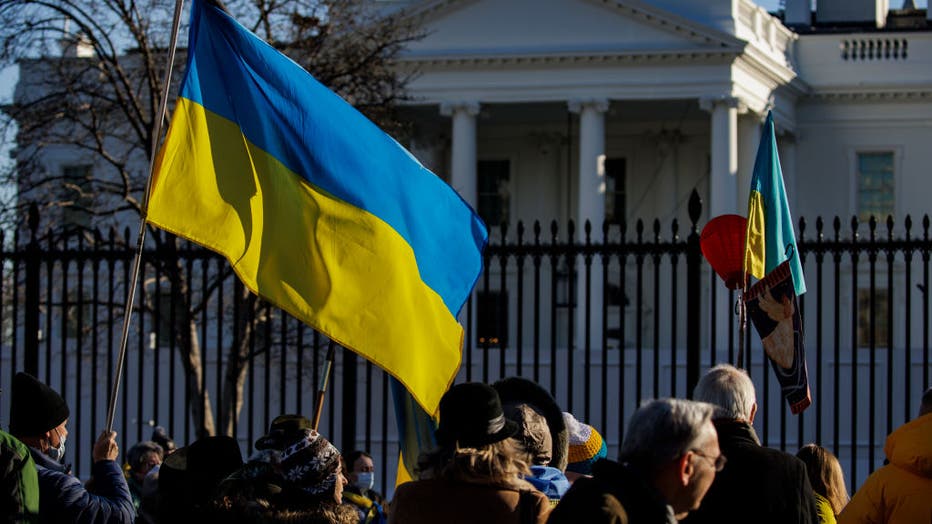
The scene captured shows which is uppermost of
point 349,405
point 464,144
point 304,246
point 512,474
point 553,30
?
point 553,30

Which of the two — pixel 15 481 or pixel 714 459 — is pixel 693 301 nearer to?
pixel 15 481

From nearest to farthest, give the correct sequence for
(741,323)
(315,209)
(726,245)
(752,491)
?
(752,491) → (315,209) → (741,323) → (726,245)

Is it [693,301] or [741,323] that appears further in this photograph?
[693,301]

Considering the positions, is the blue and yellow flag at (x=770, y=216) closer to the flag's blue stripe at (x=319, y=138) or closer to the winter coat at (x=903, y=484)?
the flag's blue stripe at (x=319, y=138)

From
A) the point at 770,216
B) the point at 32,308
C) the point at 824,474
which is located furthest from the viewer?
the point at 32,308

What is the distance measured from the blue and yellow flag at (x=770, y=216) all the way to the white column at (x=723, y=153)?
26.7 metres

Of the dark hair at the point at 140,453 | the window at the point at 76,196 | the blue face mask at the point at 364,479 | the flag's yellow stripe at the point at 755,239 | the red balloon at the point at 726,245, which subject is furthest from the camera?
the window at the point at 76,196

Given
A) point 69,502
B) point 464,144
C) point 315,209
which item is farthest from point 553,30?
point 69,502

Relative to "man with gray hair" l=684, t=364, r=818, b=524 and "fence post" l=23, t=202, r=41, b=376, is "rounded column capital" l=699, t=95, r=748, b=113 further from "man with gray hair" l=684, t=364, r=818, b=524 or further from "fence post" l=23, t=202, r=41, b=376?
"man with gray hair" l=684, t=364, r=818, b=524

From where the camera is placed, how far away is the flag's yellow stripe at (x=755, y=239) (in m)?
8.87

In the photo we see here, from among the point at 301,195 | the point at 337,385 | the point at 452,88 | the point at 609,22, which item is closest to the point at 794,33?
the point at 609,22

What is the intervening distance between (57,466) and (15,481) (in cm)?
56

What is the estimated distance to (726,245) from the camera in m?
9.20

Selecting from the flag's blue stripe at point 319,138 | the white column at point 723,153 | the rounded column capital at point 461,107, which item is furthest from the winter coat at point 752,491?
the rounded column capital at point 461,107
